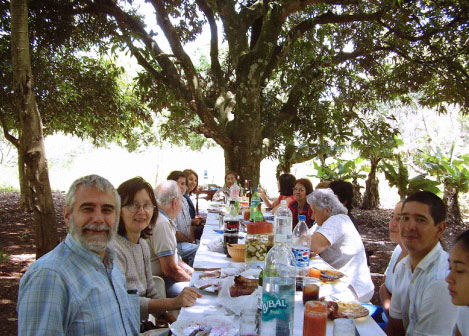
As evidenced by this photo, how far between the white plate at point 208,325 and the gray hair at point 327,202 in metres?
2.07

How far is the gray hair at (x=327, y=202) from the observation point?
394 cm

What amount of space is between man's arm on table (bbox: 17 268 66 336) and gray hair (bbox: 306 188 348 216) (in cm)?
275

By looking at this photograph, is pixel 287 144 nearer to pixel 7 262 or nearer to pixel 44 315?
pixel 7 262

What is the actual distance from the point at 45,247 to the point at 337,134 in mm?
7872

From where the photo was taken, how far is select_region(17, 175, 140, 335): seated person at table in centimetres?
168

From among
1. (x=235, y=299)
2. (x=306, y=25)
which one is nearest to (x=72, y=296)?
(x=235, y=299)

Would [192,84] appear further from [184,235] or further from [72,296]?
[72,296]

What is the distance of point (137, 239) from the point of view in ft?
10.2

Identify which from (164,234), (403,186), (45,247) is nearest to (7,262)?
(45,247)

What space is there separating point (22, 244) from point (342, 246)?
736 cm

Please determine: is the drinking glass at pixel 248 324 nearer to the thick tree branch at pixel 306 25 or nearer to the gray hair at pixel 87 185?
the gray hair at pixel 87 185

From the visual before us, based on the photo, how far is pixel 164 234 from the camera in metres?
3.69

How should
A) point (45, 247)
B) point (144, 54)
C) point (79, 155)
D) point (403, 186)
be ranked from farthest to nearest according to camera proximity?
point (79, 155), point (403, 186), point (144, 54), point (45, 247)

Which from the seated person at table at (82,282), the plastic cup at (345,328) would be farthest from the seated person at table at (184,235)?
the plastic cup at (345,328)
